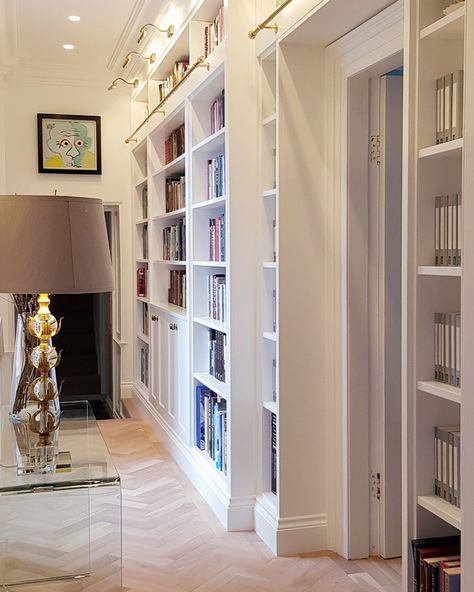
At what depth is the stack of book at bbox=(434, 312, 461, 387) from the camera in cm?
214

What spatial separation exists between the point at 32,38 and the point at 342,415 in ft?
12.5

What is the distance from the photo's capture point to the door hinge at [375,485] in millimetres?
3271

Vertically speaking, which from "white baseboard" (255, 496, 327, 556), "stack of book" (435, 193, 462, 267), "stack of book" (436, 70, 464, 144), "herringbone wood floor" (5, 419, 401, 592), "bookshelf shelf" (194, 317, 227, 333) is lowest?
"herringbone wood floor" (5, 419, 401, 592)

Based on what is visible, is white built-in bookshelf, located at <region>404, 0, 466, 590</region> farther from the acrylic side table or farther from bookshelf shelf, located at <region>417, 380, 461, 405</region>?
the acrylic side table

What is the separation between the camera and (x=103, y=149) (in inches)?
257

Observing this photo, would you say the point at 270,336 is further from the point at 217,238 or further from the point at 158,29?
the point at 158,29

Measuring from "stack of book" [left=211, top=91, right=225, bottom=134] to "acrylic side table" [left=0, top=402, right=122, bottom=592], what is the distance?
6.13 ft

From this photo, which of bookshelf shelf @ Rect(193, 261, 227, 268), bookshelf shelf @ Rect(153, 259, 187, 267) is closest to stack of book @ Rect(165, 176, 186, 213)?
bookshelf shelf @ Rect(153, 259, 187, 267)

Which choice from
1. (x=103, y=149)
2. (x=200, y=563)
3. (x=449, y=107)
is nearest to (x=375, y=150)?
(x=449, y=107)

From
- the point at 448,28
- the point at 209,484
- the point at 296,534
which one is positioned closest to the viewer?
the point at 448,28

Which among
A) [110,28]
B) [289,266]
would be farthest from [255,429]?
[110,28]

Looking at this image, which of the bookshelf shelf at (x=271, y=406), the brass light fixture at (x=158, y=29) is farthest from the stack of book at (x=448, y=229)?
the brass light fixture at (x=158, y=29)

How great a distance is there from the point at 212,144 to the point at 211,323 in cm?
98

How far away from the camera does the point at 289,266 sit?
129 inches
